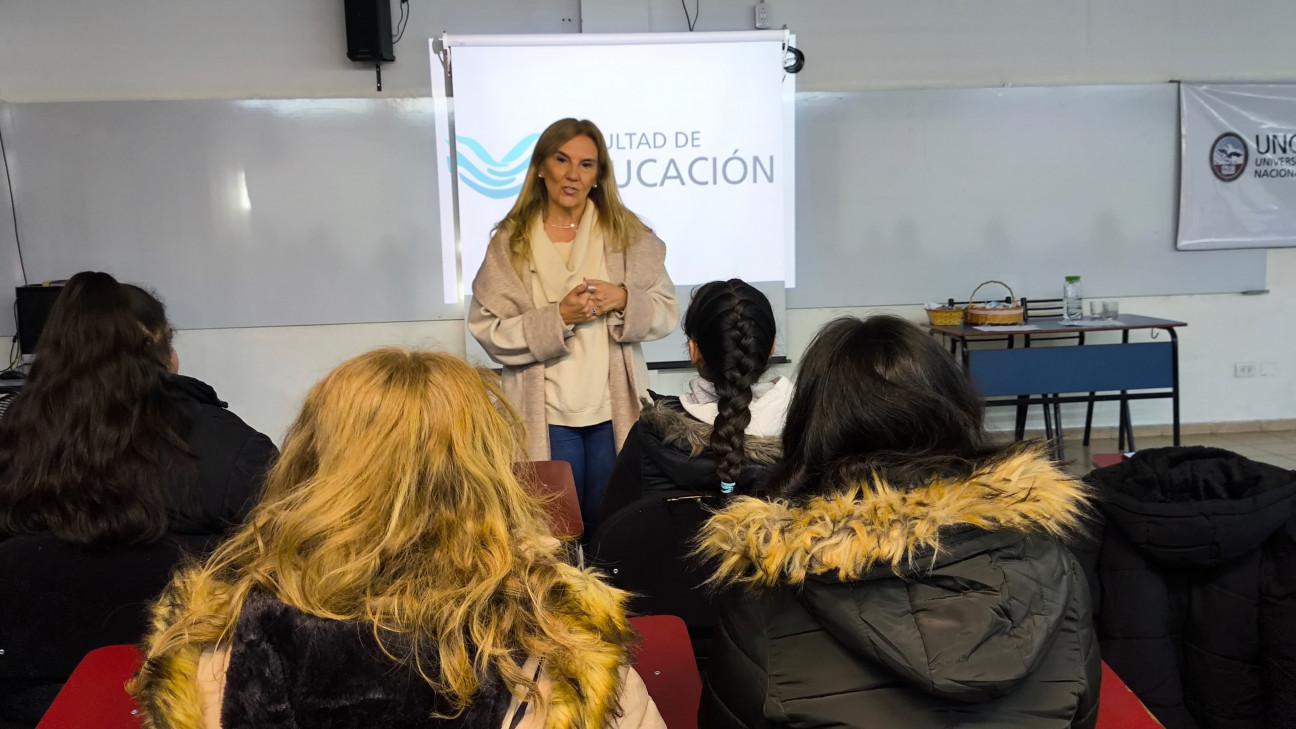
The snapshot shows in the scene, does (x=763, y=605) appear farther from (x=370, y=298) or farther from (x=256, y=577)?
(x=370, y=298)

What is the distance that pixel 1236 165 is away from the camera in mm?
4840

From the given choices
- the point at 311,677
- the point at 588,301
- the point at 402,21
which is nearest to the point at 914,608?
the point at 311,677

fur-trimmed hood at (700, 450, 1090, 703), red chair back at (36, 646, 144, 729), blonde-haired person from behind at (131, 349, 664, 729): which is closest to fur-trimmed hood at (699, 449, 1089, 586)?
fur-trimmed hood at (700, 450, 1090, 703)

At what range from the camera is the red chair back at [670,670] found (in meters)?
1.20

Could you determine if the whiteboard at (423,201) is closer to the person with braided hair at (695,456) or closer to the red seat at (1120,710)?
the person with braided hair at (695,456)

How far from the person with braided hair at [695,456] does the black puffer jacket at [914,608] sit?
1.51 feet

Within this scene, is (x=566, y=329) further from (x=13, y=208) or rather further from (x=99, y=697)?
(x=13, y=208)

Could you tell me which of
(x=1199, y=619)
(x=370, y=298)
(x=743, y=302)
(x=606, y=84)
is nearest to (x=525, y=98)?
(x=606, y=84)

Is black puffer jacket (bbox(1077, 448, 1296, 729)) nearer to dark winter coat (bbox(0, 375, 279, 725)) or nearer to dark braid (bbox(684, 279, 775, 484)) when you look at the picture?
dark braid (bbox(684, 279, 775, 484))

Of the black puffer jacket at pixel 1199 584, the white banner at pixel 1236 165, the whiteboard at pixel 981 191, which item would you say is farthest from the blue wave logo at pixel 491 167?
the white banner at pixel 1236 165

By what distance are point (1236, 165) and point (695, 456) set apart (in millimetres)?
4553

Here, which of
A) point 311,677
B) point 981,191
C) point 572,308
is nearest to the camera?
point 311,677

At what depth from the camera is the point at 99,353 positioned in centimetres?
159

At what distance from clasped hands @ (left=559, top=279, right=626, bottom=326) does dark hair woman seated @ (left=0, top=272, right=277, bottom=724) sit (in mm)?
971
